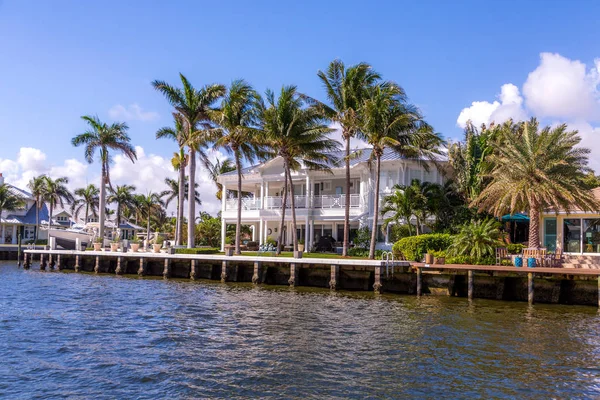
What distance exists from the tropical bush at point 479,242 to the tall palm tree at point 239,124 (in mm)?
15173

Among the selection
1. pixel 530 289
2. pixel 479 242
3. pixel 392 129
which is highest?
pixel 392 129

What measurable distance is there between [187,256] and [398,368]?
77.4 feet

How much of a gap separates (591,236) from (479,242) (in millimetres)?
7430

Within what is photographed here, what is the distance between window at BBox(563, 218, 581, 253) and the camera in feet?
106

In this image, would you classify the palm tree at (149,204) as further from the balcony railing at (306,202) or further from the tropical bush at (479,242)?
the tropical bush at (479,242)

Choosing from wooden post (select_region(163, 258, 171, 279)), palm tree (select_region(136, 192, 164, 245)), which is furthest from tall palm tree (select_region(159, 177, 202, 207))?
wooden post (select_region(163, 258, 171, 279))

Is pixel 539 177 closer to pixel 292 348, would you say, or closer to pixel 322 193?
pixel 322 193

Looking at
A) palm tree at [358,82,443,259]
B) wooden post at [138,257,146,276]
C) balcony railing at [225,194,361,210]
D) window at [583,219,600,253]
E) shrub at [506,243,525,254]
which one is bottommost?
wooden post at [138,257,146,276]

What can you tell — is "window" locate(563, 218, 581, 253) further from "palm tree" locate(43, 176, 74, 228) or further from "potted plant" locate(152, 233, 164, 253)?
"palm tree" locate(43, 176, 74, 228)

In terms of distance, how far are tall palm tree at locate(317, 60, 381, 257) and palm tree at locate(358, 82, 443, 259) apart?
2.45ft

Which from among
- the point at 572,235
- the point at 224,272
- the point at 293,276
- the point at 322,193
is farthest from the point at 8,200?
the point at 572,235

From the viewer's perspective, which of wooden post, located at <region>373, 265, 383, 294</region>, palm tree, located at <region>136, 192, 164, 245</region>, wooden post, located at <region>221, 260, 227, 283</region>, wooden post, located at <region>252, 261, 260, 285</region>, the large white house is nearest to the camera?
wooden post, located at <region>373, 265, 383, 294</region>

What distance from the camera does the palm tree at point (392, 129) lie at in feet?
111

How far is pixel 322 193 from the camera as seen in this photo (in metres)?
43.2
